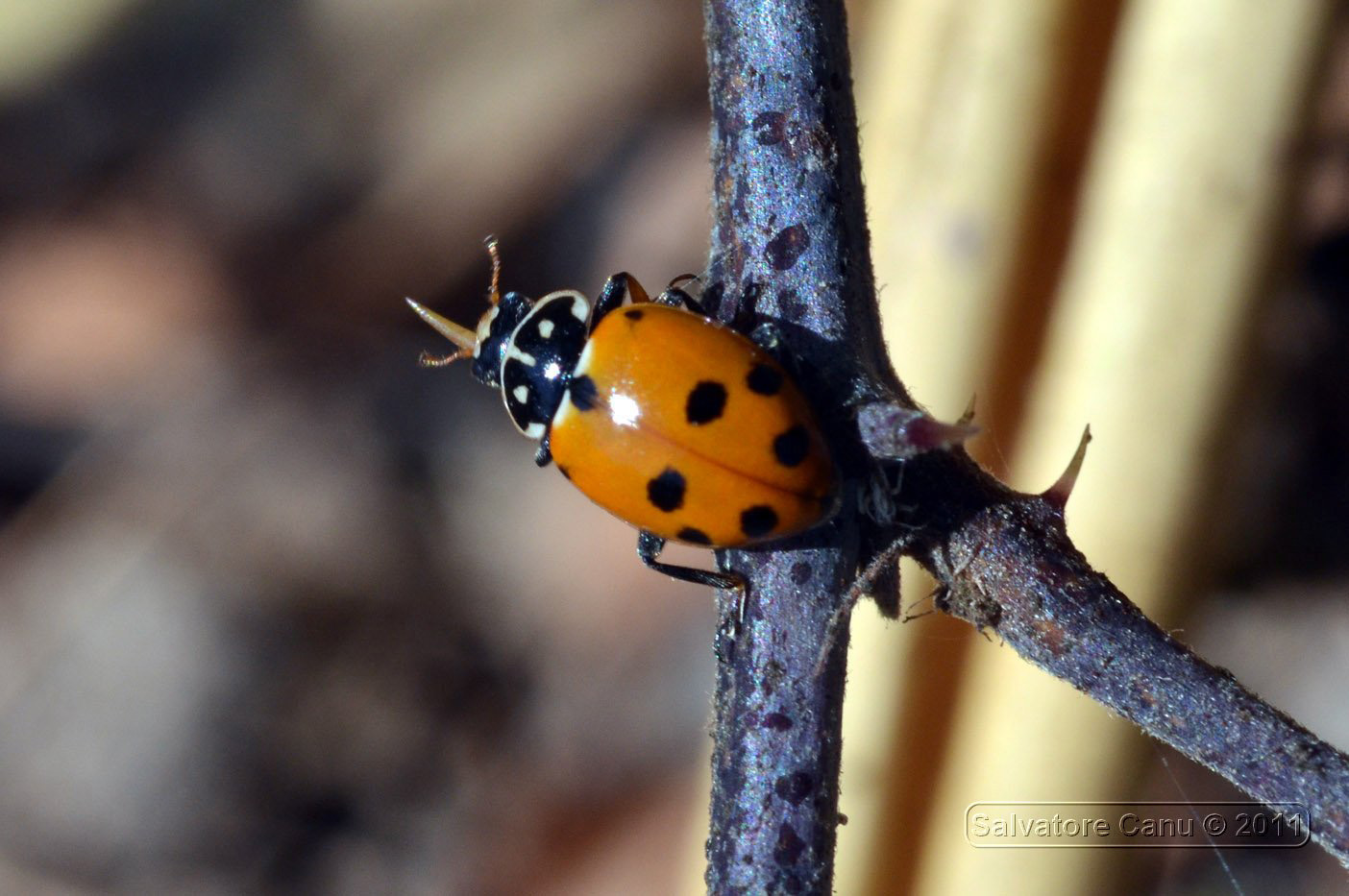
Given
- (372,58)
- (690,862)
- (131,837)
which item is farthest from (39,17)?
(690,862)

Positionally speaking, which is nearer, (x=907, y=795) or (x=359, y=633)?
(x=907, y=795)

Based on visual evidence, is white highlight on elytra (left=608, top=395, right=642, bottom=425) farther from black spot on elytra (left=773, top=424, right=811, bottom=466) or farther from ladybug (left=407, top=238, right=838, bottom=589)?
black spot on elytra (left=773, top=424, right=811, bottom=466)

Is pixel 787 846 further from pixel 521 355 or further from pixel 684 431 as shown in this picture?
pixel 521 355

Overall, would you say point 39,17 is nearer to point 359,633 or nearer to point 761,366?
point 359,633

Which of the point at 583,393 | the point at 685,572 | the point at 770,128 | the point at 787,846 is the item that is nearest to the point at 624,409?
the point at 583,393

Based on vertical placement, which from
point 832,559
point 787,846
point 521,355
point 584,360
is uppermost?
point 521,355

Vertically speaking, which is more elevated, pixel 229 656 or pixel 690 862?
pixel 229 656

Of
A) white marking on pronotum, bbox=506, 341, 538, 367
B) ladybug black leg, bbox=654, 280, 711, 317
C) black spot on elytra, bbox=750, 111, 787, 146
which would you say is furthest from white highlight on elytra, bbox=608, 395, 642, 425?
black spot on elytra, bbox=750, 111, 787, 146
